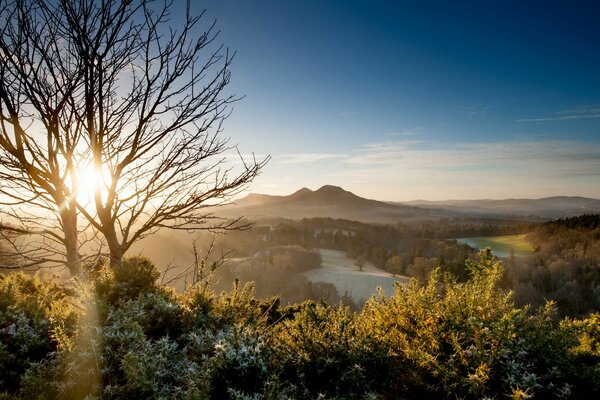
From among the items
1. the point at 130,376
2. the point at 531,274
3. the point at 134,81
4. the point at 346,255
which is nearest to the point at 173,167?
the point at 134,81

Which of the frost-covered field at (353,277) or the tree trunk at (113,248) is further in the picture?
the frost-covered field at (353,277)

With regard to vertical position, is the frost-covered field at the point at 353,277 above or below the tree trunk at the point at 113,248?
below

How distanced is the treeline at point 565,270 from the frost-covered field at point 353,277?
100 feet

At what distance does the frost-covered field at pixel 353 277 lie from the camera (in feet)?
303

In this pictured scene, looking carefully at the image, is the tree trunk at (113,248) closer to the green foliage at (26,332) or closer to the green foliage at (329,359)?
the green foliage at (26,332)

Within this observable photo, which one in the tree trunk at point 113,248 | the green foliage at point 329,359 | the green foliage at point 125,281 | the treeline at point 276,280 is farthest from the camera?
the treeline at point 276,280

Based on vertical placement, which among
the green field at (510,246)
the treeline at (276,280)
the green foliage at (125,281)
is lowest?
the treeline at (276,280)

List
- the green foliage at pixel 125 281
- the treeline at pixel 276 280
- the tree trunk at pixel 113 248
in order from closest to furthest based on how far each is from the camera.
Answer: the green foliage at pixel 125 281 → the tree trunk at pixel 113 248 → the treeline at pixel 276 280

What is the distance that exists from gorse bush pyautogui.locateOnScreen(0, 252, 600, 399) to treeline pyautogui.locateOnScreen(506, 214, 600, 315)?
3884 cm

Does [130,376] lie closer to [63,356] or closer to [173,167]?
[63,356]

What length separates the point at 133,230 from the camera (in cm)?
651

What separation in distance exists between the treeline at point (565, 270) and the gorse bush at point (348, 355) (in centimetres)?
3884

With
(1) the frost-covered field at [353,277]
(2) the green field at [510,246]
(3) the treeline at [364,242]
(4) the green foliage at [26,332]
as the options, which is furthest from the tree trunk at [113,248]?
(3) the treeline at [364,242]

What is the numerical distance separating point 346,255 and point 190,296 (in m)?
129
